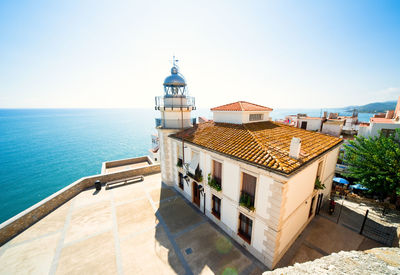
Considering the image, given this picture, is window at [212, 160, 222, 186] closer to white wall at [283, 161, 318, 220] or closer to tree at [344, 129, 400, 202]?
white wall at [283, 161, 318, 220]

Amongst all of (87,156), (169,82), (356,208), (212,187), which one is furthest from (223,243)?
(87,156)

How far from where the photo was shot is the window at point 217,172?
11755 mm

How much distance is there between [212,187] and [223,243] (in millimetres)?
4030

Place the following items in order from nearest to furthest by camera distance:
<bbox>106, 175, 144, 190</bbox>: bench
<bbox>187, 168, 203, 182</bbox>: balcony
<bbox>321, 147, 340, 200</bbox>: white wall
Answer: <bbox>187, 168, 203, 182</bbox>: balcony → <bbox>321, 147, 340, 200</bbox>: white wall → <bbox>106, 175, 144, 190</bbox>: bench

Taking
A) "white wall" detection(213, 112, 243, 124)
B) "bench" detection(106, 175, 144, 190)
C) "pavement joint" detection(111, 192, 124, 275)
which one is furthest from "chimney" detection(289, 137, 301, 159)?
"bench" detection(106, 175, 144, 190)

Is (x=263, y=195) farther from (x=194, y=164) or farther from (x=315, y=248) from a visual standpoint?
(x=315, y=248)

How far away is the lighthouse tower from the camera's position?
60.3ft

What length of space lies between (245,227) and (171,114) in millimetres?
13719

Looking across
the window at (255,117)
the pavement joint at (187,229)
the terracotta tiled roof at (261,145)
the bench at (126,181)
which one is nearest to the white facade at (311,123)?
the terracotta tiled roof at (261,145)

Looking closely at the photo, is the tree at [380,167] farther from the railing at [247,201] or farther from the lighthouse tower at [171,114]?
the lighthouse tower at [171,114]

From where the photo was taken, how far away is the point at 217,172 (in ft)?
39.4

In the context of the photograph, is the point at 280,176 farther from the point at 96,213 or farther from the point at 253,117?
the point at 96,213

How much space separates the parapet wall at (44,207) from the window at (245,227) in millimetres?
16364

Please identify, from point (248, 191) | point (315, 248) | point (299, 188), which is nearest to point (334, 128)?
point (315, 248)
